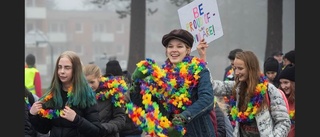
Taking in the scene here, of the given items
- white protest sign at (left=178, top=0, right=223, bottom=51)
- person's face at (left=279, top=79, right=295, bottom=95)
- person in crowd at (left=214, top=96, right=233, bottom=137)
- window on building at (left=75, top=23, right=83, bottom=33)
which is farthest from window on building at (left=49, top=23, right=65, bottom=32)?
person in crowd at (left=214, top=96, right=233, bottom=137)

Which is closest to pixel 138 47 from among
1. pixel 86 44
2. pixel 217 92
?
pixel 217 92

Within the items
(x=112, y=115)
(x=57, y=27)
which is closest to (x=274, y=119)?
(x=112, y=115)

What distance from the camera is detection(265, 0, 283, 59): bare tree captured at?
2181cm

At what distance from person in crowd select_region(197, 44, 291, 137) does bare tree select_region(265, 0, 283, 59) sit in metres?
15.5

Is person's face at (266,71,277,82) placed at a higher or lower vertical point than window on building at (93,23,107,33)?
lower

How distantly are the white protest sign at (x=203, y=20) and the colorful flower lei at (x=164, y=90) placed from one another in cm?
172

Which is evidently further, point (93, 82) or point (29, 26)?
point (29, 26)

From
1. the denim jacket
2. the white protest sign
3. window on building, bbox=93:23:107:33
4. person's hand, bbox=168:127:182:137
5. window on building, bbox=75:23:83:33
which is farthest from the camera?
window on building, bbox=93:23:107:33

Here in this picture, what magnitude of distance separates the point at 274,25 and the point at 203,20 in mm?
14811

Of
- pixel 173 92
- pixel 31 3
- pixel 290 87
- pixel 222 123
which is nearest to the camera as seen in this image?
pixel 173 92

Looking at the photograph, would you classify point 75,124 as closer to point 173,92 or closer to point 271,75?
point 173,92

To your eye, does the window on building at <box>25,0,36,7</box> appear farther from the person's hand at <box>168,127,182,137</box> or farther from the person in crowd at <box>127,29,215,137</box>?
the person's hand at <box>168,127,182,137</box>

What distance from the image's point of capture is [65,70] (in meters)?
6.13

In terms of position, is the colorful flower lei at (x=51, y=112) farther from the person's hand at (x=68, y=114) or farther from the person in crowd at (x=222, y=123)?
the person in crowd at (x=222, y=123)
